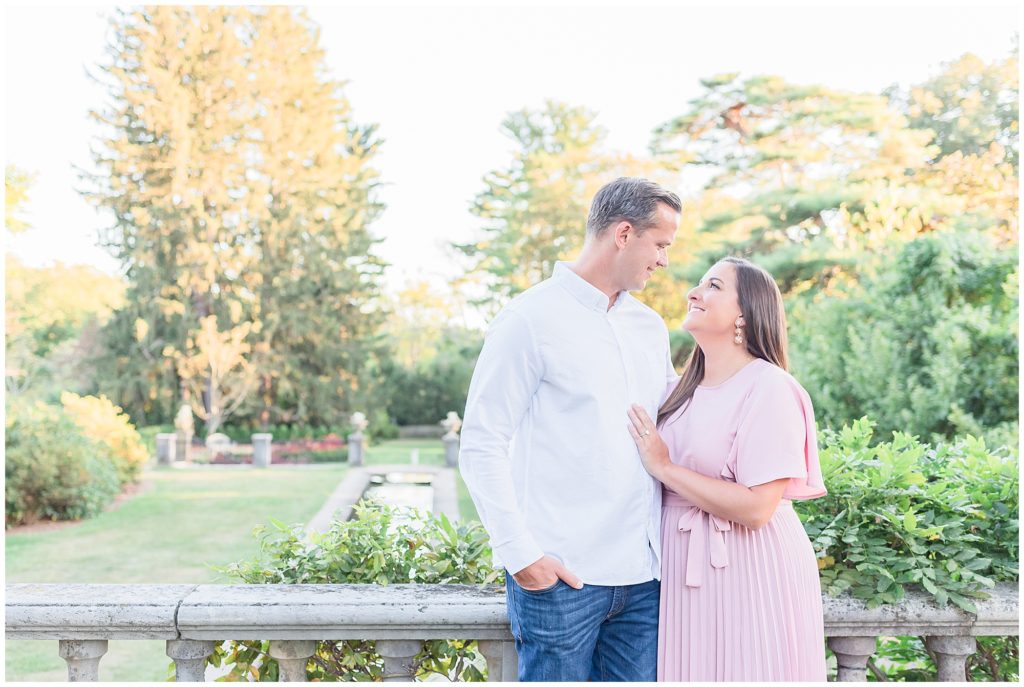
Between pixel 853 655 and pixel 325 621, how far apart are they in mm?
1529

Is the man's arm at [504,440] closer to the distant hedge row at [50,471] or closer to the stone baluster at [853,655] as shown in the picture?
the stone baluster at [853,655]

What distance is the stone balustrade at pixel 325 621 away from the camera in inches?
89.9

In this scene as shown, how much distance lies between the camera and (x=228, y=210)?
85.7 feet

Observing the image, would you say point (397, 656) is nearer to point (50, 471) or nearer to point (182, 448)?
point (50, 471)

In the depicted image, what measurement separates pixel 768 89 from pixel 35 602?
1833 centimetres

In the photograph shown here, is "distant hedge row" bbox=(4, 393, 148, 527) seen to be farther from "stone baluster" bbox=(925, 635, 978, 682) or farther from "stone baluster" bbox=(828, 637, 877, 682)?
"stone baluster" bbox=(925, 635, 978, 682)

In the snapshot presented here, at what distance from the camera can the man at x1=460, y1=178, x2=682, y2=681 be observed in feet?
7.12

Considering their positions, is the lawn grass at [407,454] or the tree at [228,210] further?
the tree at [228,210]

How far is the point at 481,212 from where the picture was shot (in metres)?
30.9

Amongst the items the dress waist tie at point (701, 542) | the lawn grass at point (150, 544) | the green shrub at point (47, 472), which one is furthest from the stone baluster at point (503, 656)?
the green shrub at point (47, 472)

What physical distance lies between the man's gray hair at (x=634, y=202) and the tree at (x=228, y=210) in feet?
79.2

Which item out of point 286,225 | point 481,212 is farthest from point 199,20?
point 481,212

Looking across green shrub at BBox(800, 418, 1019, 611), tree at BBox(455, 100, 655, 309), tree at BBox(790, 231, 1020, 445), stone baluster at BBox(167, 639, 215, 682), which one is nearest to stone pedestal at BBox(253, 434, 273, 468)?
tree at BBox(455, 100, 655, 309)

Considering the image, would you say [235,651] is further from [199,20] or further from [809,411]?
[199,20]
